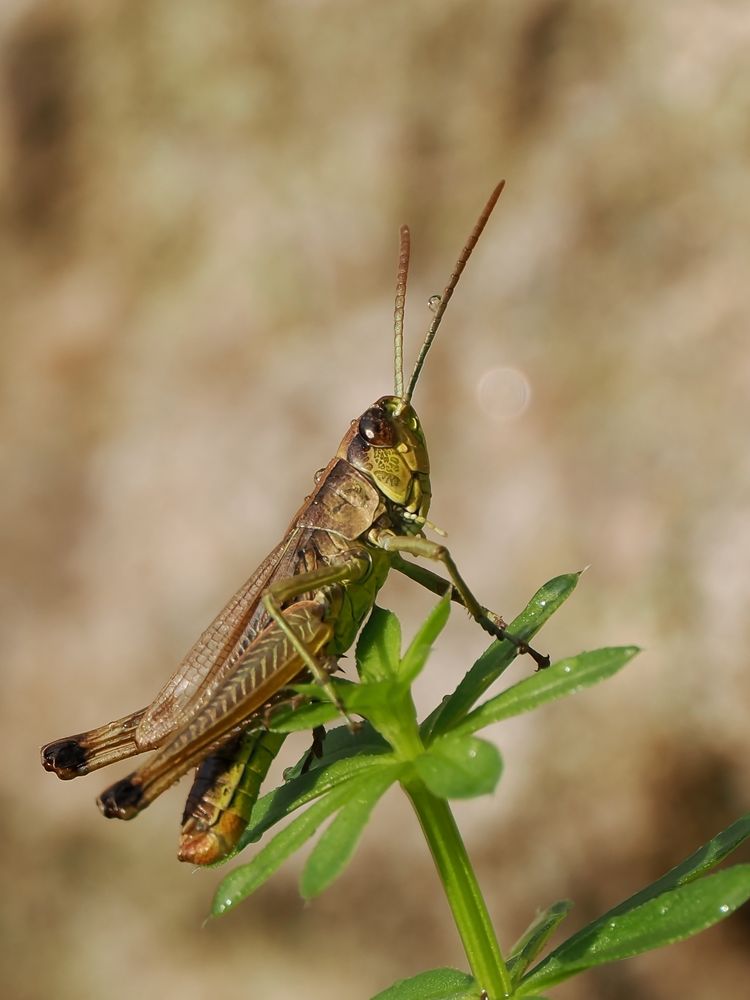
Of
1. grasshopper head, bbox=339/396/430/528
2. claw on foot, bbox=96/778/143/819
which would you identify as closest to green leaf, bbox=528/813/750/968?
claw on foot, bbox=96/778/143/819

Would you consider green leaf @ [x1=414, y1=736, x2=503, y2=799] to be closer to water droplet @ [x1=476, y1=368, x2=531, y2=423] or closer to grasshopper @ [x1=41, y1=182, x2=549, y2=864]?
grasshopper @ [x1=41, y1=182, x2=549, y2=864]

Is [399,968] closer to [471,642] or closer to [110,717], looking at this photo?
[471,642]

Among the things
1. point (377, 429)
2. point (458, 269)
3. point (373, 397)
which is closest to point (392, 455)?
point (377, 429)

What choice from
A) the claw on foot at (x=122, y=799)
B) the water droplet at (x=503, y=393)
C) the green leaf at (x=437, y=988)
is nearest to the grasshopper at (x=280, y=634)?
the claw on foot at (x=122, y=799)

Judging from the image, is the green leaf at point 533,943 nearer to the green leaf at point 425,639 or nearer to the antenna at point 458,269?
the green leaf at point 425,639

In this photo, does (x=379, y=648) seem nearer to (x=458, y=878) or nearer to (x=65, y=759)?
(x=458, y=878)

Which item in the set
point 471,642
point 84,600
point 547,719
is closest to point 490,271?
point 471,642
